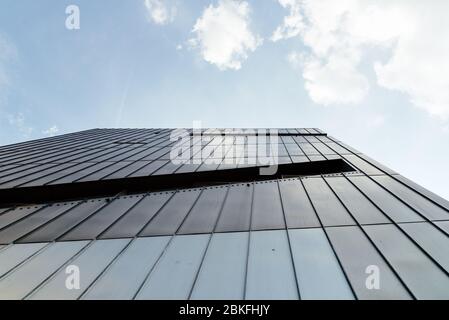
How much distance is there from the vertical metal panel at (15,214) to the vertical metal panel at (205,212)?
7094mm

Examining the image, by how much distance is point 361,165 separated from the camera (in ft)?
52.9

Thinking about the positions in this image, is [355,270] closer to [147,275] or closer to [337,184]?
[147,275]

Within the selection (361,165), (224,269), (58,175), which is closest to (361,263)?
(224,269)

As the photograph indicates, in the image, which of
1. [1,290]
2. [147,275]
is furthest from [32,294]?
[147,275]

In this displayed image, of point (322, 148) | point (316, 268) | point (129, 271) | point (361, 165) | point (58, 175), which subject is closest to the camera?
point (316, 268)

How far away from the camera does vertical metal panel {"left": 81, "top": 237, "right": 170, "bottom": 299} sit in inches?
291

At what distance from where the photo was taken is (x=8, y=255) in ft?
32.0

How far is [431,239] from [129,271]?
804 cm

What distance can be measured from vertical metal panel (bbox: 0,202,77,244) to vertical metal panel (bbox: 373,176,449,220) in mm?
13348

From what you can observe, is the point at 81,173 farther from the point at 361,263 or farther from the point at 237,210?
the point at 361,263
